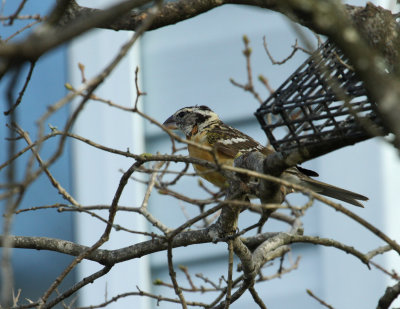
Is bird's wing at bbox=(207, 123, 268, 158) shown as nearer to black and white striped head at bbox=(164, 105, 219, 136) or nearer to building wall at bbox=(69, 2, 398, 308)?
black and white striped head at bbox=(164, 105, 219, 136)

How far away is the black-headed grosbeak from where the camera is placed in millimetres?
Result: 3503

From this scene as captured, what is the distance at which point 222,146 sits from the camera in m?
4.16

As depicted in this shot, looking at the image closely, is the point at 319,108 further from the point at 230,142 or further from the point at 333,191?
the point at 230,142

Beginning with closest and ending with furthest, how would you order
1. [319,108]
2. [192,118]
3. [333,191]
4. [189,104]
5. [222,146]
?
[319,108] < [333,191] < [222,146] < [192,118] < [189,104]

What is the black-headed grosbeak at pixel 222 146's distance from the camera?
11.5 ft

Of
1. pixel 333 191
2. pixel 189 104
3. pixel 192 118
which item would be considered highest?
pixel 189 104

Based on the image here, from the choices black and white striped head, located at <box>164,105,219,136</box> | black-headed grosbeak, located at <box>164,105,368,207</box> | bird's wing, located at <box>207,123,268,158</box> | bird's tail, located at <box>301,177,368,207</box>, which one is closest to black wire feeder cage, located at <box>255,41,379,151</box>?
Answer: black-headed grosbeak, located at <box>164,105,368,207</box>

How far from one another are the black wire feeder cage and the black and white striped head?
237 centimetres

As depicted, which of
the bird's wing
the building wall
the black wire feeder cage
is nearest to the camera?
the black wire feeder cage

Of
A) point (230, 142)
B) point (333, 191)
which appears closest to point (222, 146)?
point (230, 142)

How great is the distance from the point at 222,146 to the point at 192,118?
903mm

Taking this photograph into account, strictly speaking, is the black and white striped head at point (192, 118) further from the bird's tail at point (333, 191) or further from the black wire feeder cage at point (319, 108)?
the black wire feeder cage at point (319, 108)

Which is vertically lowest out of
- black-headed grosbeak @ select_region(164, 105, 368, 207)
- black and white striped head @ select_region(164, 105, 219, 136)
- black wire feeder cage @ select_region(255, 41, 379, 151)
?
black wire feeder cage @ select_region(255, 41, 379, 151)

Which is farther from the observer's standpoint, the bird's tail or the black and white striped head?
the black and white striped head
